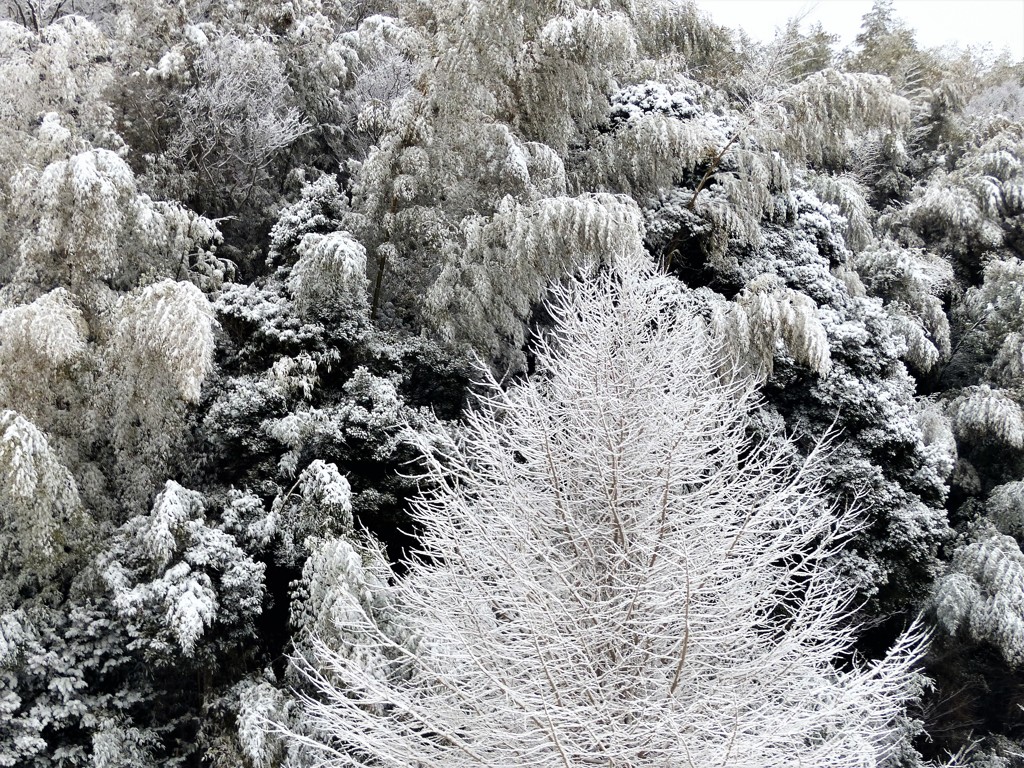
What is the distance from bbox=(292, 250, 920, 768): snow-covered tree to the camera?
3.62m

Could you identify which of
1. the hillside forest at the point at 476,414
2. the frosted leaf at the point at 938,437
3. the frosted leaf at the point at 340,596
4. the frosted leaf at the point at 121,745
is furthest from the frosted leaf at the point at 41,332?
the frosted leaf at the point at 938,437

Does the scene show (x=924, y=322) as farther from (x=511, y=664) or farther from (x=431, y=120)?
(x=511, y=664)

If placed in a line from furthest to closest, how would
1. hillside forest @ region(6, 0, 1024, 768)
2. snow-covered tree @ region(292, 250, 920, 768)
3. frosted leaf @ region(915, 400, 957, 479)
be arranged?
frosted leaf @ region(915, 400, 957, 479) → hillside forest @ region(6, 0, 1024, 768) → snow-covered tree @ region(292, 250, 920, 768)

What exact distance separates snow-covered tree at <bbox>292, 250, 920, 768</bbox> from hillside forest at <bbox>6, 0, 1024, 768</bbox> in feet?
0.13

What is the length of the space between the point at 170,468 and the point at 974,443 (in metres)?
9.40

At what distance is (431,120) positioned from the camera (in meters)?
7.51

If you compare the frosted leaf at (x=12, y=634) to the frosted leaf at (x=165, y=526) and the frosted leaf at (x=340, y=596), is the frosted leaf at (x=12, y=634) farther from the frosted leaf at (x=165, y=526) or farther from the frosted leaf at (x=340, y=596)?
the frosted leaf at (x=340, y=596)

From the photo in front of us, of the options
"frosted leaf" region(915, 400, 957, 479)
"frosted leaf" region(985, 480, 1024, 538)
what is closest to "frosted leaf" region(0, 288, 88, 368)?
"frosted leaf" region(915, 400, 957, 479)

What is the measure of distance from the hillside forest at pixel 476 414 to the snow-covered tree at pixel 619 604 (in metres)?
0.04

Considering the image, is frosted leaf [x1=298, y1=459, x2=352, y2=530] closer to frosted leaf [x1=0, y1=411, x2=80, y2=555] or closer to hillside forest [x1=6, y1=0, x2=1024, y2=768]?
hillside forest [x1=6, y1=0, x2=1024, y2=768]

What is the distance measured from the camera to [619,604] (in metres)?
3.93

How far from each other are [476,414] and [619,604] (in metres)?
2.00

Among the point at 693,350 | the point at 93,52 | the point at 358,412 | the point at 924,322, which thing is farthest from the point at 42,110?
the point at 924,322

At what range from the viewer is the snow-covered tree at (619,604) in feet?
11.9
